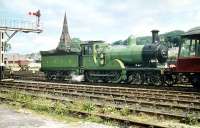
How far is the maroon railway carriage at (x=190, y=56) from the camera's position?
56.2 ft

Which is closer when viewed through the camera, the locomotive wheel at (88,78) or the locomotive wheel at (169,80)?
the locomotive wheel at (169,80)

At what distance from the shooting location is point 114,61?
77.7 feet

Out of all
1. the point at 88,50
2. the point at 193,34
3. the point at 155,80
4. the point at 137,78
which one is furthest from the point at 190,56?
the point at 88,50

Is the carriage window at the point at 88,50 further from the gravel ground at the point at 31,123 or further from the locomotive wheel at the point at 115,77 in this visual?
the gravel ground at the point at 31,123

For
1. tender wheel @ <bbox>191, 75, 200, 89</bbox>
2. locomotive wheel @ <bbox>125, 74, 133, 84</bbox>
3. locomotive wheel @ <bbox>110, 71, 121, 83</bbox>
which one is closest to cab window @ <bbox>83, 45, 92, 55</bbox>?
locomotive wheel @ <bbox>110, 71, 121, 83</bbox>

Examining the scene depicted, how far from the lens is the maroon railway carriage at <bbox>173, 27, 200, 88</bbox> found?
56.2 feet

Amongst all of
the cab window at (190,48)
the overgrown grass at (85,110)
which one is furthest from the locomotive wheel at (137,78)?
the overgrown grass at (85,110)

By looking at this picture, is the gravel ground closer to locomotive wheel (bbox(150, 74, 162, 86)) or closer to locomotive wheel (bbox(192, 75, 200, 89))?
locomotive wheel (bbox(192, 75, 200, 89))

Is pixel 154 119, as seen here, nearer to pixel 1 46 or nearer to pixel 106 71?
pixel 106 71

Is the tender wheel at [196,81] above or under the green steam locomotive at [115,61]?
under

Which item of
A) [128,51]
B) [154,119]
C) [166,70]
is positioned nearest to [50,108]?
[154,119]

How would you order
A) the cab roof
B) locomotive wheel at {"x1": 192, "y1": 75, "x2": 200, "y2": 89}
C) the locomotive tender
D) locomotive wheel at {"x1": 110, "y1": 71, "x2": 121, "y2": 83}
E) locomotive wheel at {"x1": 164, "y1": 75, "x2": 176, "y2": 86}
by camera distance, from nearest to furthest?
the cab roof
locomotive wheel at {"x1": 192, "y1": 75, "x2": 200, "y2": 89}
locomotive wheel at {"x1": 164, "y1": 75, "x2": 176, "y2": 86}
the locomotive tender
locomotive wheel at {"x1": 110, "y1": 71, "x2": 121, "y2": 83}

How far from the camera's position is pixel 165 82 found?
68.8 ft

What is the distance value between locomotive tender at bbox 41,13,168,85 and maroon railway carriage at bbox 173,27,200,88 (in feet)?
8.27
